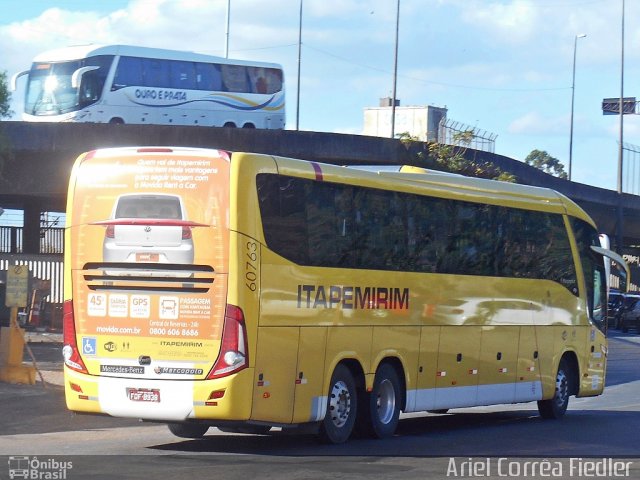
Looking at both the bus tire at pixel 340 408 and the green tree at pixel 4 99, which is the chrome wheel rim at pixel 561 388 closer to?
the bus tire at pixel 340 408

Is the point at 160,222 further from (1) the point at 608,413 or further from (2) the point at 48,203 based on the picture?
(2) the point at 48,203

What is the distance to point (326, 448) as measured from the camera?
1365cm

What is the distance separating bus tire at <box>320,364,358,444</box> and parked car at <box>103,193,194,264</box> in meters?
2.65

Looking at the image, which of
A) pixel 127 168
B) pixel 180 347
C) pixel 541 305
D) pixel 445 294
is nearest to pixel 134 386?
pixel 180 347

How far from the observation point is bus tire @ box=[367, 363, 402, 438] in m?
14.8

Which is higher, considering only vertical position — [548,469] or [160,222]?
[160,222]

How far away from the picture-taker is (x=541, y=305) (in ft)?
61.9

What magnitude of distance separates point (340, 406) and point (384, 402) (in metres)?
1.15

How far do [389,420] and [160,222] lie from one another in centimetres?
440

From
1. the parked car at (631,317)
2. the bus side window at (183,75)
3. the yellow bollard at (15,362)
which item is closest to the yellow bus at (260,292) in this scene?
the yellow bollard at (15,362)

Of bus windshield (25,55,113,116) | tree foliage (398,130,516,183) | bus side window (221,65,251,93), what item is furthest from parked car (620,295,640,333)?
bus windshield (25,55,113,116)

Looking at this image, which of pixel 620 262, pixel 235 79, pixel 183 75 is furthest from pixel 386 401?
pixel 235 79

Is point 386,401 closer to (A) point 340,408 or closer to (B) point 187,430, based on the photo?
(A) point 340,408

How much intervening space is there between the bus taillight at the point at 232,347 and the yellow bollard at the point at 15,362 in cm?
777
